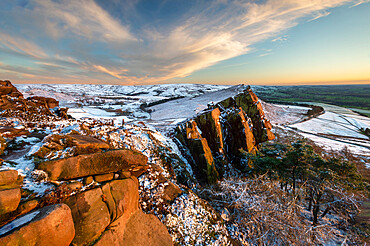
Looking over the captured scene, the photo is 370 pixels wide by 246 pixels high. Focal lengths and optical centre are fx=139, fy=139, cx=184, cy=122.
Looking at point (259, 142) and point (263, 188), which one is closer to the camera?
point (263, 188)

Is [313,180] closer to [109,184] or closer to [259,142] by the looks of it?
[259,142]

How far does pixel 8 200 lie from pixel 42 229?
3.77 ft

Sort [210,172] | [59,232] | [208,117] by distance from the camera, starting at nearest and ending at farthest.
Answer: [59,232] < [210,172] < [208,117]

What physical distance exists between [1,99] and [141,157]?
660 inches

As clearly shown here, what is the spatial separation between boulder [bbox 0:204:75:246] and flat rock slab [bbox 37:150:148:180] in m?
1.50

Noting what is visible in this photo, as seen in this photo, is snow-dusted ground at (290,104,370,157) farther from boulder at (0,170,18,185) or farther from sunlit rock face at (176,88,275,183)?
boulder at (0,170,18,185)

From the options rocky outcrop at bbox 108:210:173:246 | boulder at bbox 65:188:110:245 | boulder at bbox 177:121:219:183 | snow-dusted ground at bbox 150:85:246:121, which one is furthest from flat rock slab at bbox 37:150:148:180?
snow-dusted ground at bbox 150:85:246:121

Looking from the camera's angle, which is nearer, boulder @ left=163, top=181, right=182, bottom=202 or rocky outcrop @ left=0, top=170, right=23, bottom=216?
rocky outcrop @ left=0, top=170, right=23, bottom=216

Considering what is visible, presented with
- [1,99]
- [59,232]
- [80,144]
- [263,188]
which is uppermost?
[1,99]

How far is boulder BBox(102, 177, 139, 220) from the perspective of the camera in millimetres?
5262

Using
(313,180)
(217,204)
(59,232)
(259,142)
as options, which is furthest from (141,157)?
(259,142)

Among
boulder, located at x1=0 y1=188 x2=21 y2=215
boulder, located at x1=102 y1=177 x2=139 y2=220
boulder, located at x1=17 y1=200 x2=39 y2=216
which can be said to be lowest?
boulder, located at x1=102 y1=177 x2=139 y2=220

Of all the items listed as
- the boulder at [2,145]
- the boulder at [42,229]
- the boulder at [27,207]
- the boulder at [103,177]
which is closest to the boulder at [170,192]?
the boulder at [103,177]

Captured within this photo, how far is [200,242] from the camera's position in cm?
671
